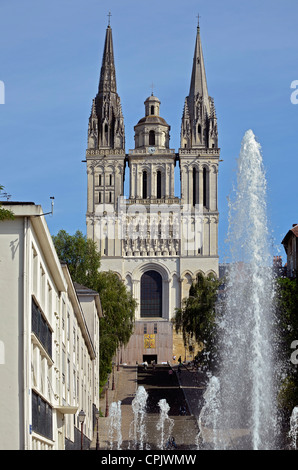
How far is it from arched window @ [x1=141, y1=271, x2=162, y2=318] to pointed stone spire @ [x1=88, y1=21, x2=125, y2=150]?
15.5 m

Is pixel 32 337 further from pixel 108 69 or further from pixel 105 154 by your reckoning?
pixel 108 69

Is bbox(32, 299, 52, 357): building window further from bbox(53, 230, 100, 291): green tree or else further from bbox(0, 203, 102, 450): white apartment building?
bbox(53, 230, 100, 291): green tree

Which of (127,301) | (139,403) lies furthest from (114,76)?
(139,403)

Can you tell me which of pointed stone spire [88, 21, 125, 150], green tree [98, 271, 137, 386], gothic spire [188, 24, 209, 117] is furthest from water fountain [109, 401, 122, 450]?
gothic spire [188, 24, 209, 117]

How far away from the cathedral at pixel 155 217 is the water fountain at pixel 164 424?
36736 millimetres

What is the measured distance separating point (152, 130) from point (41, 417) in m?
86.9

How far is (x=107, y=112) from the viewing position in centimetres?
11406

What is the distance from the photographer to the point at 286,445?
38.8 meters

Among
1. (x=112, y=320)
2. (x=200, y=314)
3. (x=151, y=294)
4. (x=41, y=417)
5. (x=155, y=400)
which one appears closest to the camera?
(x=41, y=417)

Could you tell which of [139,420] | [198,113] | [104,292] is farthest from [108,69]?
[139,420]

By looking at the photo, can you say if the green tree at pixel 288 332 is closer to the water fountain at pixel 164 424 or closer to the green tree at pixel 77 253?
the water fountain at pixel 164 424

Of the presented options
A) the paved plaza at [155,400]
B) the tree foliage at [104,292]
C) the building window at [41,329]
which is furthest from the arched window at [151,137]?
the building window at [41,329]

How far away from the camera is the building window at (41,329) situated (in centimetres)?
2589
